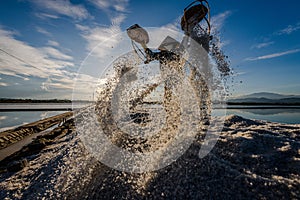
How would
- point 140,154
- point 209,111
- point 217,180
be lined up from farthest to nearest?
point 209,111
point 140,154
point 217,180

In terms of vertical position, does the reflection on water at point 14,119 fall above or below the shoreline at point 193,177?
below

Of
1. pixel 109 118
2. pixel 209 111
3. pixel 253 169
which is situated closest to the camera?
pixel 253 169

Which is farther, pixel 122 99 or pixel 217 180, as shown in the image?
pixel 122 99

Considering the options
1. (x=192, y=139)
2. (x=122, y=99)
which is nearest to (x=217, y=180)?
(x=192, y=139)

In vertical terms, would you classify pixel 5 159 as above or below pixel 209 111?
below

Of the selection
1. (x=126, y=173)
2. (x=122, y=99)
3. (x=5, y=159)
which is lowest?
(x=5, y=159)

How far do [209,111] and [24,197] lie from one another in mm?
4037

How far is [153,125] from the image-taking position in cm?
333

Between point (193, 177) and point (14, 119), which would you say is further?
point (14, 119)

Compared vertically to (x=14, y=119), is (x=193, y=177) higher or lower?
higher

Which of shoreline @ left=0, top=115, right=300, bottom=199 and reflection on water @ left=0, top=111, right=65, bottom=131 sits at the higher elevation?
shoreline @ left=0, top=115, right=300, bottom=199

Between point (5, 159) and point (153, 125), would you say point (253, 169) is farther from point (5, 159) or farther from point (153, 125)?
point (5, 159)

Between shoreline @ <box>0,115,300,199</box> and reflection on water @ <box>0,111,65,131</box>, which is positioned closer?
shoreline @ <box>0,115,300,199</box>

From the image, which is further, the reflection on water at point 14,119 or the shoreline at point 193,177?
the reflection on water at point 14,119
